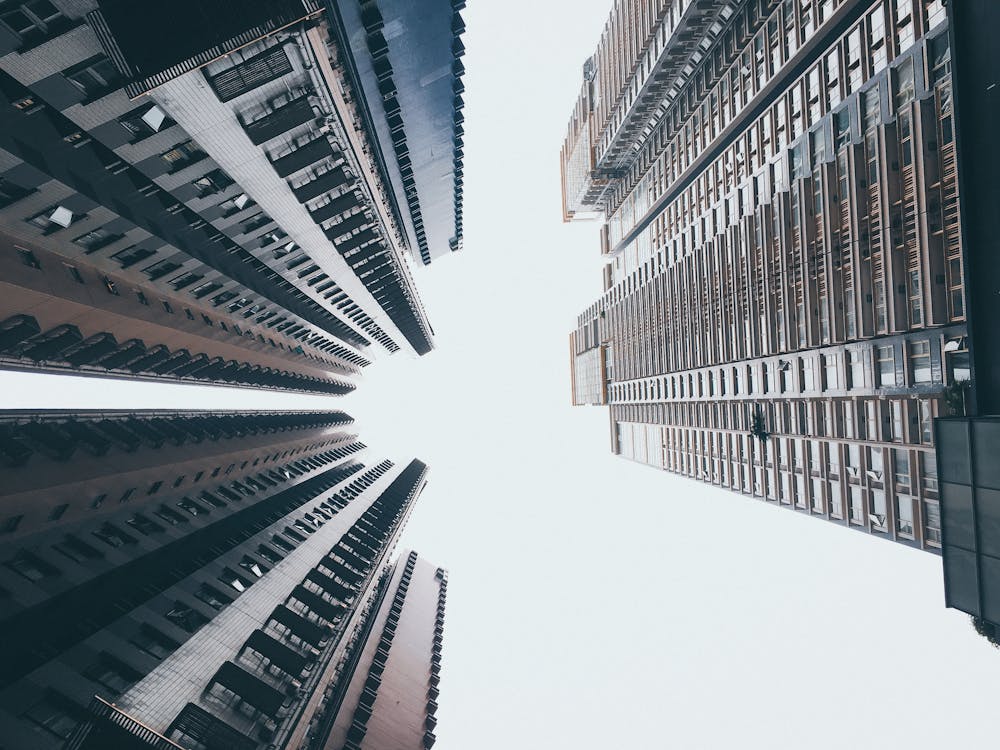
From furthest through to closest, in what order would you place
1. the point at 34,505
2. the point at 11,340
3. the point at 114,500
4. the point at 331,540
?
1. the point at 331,540
2. the point at 114,500
3. the point at 34,505
4. the point at 11,340

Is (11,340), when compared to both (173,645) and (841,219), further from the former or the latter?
(841,219)

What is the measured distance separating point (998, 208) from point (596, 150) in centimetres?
13298

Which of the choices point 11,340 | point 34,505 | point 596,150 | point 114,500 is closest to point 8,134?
point 11,340

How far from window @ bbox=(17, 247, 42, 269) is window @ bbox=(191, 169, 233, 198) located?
32.9 feet

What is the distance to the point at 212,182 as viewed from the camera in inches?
1463

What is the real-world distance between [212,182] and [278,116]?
6745 millimetres

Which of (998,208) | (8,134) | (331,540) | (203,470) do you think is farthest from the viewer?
(331,540)

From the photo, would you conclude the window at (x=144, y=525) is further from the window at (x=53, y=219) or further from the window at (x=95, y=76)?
the window at (x=95, y=76)

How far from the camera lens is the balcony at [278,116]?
3359cm

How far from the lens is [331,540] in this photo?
65.9 metres

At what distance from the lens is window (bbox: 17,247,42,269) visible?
2836cm

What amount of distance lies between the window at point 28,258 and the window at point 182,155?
8.33 m

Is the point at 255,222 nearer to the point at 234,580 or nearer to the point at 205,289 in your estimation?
the point at 205,289

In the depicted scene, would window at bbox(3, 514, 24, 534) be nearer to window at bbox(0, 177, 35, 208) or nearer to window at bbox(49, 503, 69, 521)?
window at bbox(49, 503, 69, 521)
